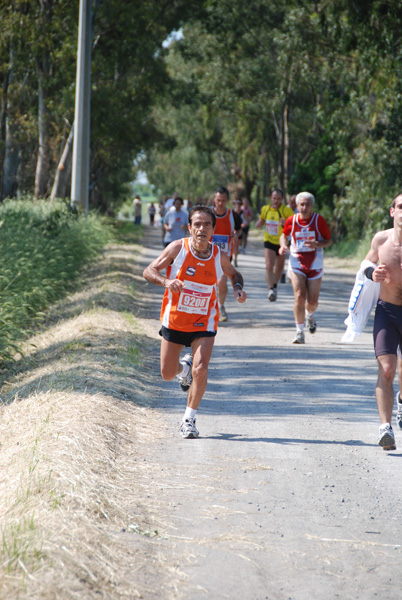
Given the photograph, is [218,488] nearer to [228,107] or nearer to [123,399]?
[123,399]

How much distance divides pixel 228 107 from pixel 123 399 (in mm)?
37638

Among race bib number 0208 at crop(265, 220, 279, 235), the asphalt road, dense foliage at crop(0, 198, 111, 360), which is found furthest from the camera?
race bib number 0208 at crop(265, 220, 279, 235)

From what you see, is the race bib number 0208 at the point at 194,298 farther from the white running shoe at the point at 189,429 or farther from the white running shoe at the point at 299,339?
the white running shoe at the point at 299,339

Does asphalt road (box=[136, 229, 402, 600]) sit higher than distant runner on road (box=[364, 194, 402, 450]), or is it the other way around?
distant runner on road (box=[364, 194, 402, 450])

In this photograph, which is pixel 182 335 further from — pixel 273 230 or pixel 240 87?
pixel 240 87

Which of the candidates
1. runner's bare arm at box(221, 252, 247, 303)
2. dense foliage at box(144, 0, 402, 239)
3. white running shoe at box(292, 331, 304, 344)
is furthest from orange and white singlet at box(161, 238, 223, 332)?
dense foliage at box(144, 0, 402, 239)

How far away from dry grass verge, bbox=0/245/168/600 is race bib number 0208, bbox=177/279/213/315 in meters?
1.03

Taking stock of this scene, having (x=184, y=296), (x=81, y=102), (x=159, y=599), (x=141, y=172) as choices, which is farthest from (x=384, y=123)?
(x=141, y=172)

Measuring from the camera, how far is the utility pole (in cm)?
2114

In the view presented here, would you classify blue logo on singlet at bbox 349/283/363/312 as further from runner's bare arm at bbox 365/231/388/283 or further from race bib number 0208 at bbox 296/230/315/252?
race bib number 0208 at bbox 296/230/315/252

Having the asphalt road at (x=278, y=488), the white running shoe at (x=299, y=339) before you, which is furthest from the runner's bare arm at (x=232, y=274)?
the white running shoe at (x=299, y=339)

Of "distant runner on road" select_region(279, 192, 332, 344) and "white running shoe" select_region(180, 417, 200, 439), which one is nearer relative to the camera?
"white running shoe" select_region(180, 417, 200, 439)

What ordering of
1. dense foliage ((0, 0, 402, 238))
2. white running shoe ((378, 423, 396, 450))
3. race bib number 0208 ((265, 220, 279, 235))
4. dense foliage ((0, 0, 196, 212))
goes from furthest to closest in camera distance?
dense foliage ((0, 0, 196, 212))
dense foliage ((0, 0, 402, 238))
race bib number 0208 ((265, 220, 279, 235))
white running shoe ((378, 423, 396, 450))

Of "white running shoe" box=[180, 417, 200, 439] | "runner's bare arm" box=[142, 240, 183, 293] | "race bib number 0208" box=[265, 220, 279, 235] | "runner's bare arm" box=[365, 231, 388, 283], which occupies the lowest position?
"white running shoe" box=[180, 417, 200, 439]
